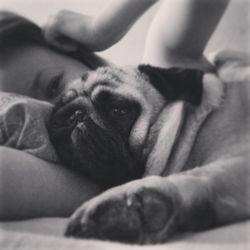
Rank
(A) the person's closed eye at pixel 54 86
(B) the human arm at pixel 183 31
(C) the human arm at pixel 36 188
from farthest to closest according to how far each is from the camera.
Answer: (A) the person's closed eye at pixel 54 86 → (B) the human arm at pixel 183 31 → (C) the human arm at pixel 36 188

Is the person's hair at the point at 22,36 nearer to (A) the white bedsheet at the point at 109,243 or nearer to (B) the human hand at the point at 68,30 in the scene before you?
(B) the human hand at the point at 68,30

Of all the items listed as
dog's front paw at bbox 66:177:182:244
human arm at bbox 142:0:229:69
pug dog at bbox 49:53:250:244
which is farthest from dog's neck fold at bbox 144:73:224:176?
dog's front paw at bbox 66:177:182:244

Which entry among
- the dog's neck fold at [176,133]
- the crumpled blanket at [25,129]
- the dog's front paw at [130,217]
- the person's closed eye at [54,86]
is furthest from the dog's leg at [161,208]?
the person's closed eye at [54,86]

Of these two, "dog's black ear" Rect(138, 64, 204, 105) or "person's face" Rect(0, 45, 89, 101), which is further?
"person's face" Rect(0, 45, 89, 101)

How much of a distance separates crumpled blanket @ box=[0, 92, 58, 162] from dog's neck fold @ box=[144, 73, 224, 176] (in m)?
0.15

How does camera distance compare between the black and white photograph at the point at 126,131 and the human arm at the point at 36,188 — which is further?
the human arm at the point at 36,188

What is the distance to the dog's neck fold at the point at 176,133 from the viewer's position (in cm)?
66

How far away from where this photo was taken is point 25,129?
0.70 m

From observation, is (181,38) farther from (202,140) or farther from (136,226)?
(136,226)

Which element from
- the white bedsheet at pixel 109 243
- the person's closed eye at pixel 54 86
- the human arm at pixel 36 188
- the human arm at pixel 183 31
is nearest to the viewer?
the white bedsheet at pixel 109 243

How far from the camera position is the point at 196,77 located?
2.18 feet

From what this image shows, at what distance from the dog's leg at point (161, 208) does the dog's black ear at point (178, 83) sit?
0.57 feet

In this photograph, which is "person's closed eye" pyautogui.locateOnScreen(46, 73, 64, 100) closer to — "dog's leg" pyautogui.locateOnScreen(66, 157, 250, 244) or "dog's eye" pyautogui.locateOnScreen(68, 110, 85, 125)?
"dog's eye" pyautogui.locateOnScreen(68, 110, 85, 125)

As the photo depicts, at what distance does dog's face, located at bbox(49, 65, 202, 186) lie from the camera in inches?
25.4
